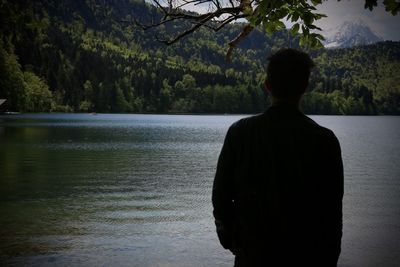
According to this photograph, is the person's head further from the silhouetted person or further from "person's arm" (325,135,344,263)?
"person's arm" (325,135,344,263)

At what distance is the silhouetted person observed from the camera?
3.18 m

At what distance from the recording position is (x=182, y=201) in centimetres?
1903

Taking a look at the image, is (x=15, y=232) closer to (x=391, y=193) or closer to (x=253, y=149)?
(x=253, y=149)

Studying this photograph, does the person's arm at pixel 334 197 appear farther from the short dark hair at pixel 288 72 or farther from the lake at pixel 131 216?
the lake at pixel 131 216

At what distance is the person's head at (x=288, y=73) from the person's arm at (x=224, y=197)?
1.63ft

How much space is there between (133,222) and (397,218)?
8.44 meters

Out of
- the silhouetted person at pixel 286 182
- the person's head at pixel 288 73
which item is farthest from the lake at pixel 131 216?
the person's head at pixel 288 73

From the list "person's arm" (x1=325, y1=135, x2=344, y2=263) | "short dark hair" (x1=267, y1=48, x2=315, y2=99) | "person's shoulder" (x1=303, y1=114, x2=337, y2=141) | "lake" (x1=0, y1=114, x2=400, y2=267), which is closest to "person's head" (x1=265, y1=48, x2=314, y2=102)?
"short dark hair" (x1=267, y1=48, x2=315, y2=99)

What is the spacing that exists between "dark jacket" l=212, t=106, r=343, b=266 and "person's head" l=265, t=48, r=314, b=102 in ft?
0.41

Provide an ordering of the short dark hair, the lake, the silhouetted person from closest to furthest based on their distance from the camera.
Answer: the silhouetted person, the short dark hair, the lake

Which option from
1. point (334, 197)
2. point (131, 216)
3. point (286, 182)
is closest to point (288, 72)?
point (286, 182)

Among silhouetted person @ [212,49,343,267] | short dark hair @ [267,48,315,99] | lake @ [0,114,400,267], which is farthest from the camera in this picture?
lake @ [0,114,400,267]

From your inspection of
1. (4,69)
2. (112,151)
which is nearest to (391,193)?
(112,151)

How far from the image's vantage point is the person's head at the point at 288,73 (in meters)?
3.31
